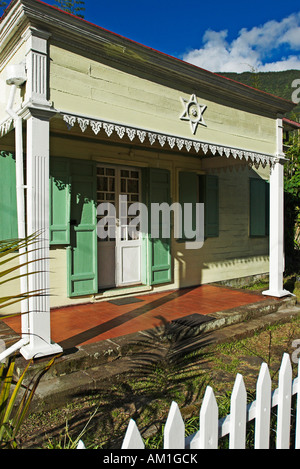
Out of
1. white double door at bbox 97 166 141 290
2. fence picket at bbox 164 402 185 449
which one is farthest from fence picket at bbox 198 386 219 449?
white double door at bbox 97 166 141 290

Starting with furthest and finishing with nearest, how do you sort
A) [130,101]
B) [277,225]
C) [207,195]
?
[207,195] < [277,225] < [130,101]

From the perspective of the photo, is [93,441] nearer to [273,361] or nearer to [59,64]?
[273,361]

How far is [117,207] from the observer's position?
607cm

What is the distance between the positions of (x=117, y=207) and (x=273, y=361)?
11.4ft

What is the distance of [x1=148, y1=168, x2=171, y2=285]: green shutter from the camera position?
20.7 feet

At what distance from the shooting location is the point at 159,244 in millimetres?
6445

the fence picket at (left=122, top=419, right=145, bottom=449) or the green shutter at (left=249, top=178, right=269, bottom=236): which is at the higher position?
the green shutter at (left=249, top=178, right=269, bottom=236)

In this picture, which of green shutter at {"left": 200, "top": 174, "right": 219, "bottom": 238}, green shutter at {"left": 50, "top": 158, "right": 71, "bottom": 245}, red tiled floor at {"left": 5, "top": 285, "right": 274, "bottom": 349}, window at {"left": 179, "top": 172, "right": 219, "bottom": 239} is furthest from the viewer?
green shutter at {"left": 200, "top": 174, "right": 219, "bottom": 238}

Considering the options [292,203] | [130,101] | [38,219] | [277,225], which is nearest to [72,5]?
[292,203]

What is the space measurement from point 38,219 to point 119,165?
10.0 feet

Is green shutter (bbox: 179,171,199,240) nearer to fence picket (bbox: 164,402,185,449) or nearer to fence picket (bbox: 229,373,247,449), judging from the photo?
fence picket (bbox: 229,373,247,449)

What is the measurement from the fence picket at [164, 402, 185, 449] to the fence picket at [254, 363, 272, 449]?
53 cm

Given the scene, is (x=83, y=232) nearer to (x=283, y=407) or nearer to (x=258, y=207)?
(x=283, y=407)

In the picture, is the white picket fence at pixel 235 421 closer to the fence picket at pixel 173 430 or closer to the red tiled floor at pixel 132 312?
the fence picket at pixel 173 430
